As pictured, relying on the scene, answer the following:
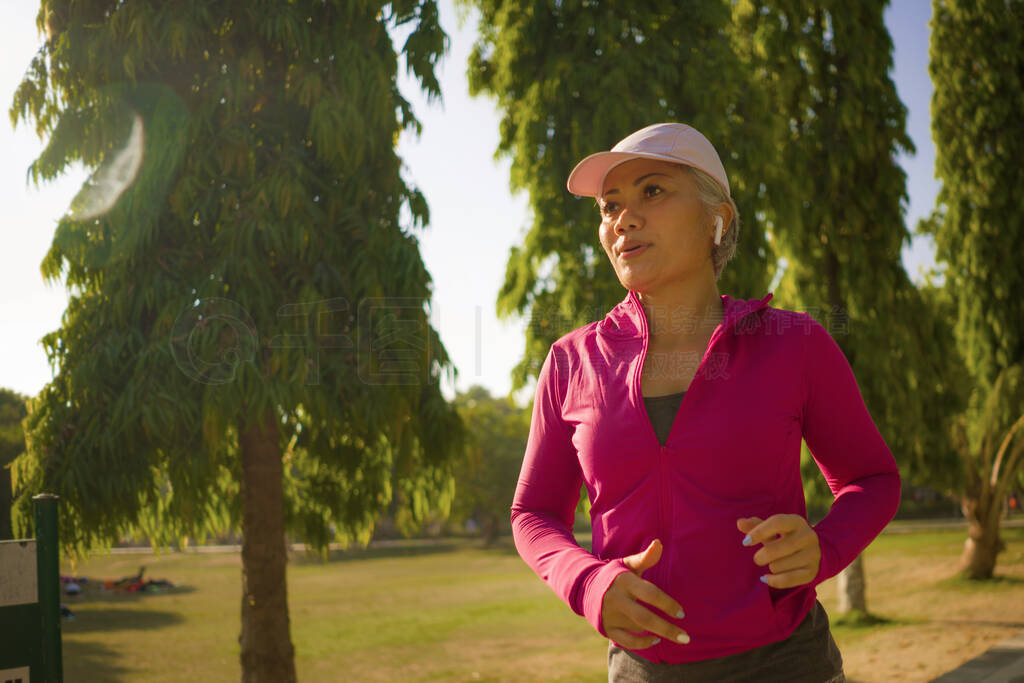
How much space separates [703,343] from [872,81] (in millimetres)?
12310

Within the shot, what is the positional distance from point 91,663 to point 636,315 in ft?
68.1

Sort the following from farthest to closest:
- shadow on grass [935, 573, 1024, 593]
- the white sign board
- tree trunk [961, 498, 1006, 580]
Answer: tree trunk [961, 498, 1006, 580] < shadow on grass [935, 573, 1024, 593] < the white sign board

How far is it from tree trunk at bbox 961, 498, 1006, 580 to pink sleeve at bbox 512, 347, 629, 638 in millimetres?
16505

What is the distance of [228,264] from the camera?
657 cm

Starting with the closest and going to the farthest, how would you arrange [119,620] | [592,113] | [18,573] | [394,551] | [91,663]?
[18,573] < [592,113] < [91,663] < [119,620] < [394,551]

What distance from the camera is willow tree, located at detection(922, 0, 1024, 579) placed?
45.8ft

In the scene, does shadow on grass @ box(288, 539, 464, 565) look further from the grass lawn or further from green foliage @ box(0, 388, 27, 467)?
green foliage @ box(0, 388, 27, 467)

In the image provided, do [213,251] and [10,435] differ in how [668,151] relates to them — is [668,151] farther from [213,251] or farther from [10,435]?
[10,435]

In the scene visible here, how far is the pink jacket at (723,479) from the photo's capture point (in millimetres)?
1418

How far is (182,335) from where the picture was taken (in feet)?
21.3

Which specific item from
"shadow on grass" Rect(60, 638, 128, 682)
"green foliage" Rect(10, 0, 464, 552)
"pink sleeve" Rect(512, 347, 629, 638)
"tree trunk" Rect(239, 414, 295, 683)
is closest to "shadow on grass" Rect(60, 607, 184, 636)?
"shadow on grass" Rect(60, 638, 128, 682)

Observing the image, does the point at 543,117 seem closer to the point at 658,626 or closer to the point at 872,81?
the point at 872,81

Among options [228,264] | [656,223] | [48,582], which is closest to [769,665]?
[656,223]

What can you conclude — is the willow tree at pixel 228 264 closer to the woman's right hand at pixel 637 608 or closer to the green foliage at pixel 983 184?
the woman's right hand at pixel 637 608
